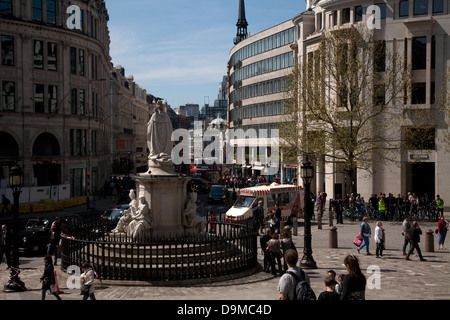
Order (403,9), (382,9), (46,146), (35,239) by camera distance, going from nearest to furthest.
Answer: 1. (35,239)
2. (403,9)
3. (382,9)
4. (46,146)

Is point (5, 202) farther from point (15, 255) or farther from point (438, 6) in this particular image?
point (438, 6)

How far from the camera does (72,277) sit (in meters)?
16.3

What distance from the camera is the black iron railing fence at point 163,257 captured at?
1562 centimetres

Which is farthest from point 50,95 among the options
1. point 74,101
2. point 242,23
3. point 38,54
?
point 242,23

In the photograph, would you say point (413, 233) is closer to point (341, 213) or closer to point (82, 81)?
point (341, 213)

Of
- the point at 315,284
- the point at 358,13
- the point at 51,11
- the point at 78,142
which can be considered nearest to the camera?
the point at 315,284

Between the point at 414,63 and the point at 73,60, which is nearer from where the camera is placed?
the point at 414,63

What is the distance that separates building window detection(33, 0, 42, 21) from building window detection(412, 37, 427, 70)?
30752 mm

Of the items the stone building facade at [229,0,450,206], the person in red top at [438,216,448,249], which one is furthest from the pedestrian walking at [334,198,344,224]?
the person in red top at [438,216,448,249]

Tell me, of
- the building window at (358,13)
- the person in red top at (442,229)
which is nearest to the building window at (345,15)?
the building window at (358,13)

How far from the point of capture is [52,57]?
48.3 meters

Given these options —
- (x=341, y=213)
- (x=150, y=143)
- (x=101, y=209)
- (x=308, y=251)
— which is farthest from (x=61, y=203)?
(x=308, y=251)

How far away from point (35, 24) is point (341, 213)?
30508 mm

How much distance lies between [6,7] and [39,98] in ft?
25.7
